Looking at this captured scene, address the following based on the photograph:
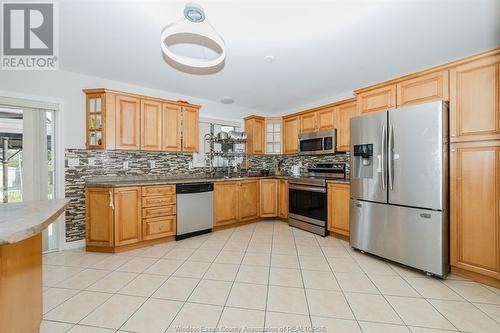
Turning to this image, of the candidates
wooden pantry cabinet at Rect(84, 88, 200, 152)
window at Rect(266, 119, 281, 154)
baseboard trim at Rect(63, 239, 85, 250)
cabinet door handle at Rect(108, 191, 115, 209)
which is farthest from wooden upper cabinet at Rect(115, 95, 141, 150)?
window at Rect(266, 119, 281, 154)

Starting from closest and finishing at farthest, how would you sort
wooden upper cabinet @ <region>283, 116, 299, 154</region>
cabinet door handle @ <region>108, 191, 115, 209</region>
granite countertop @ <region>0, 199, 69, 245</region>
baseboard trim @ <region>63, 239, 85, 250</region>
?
1. granite countertop @ <region>0, 199, 69, 245</region>
2. cabinet door handle @ <region>108, 191, 115, 209</region>
3. baseboard trim @ <region>63, 239, 85, 250</region>
4. wooden upper cabinet @ <region>283, 116, 299, 154</region>

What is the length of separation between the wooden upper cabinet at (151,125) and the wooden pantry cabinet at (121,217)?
0.72 meters

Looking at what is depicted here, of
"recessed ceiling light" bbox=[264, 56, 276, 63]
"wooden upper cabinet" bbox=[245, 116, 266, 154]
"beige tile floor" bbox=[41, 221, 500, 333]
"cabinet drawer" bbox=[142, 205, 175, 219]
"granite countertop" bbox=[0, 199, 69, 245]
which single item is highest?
"recessed ceiling light" bbox=[264, 56, 276, 63]

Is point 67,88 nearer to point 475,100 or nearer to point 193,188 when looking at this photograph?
point 193,188

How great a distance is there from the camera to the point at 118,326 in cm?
161

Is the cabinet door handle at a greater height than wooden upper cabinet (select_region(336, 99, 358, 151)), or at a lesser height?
lesser

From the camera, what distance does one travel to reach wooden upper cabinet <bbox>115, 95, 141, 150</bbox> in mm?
3201

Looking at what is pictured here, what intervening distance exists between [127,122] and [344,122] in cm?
342

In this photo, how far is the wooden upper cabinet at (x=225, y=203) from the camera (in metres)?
3.88

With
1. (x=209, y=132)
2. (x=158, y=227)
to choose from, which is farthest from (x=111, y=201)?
(x=209, y=132)

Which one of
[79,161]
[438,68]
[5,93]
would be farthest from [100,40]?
[438,68]

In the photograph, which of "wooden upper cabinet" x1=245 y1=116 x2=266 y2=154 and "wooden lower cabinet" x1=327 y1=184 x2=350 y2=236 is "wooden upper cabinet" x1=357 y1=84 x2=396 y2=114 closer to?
"wooden lower cabinet" x1=327 y1=184 x2=350 y2=236

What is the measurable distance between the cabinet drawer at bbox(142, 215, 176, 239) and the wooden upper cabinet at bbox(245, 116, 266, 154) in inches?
90.8

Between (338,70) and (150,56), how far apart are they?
7.99 feet
